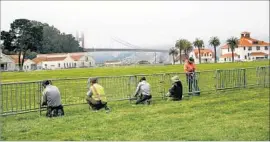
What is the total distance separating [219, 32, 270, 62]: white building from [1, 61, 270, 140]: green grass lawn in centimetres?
9217

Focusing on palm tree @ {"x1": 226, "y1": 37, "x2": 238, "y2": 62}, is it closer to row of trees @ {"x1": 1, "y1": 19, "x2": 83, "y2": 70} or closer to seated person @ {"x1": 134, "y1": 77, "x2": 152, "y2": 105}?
row of trees @ {"x1": 1, "y1": 19, "x2": 83, "y2": 70}

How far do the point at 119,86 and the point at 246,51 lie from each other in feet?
319

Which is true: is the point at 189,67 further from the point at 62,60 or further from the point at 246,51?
the point at 246,51

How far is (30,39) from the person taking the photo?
76.3m

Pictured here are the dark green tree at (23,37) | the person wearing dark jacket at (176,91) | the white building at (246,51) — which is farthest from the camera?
the white building at (246,51)

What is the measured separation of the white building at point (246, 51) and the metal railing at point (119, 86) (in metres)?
87.5

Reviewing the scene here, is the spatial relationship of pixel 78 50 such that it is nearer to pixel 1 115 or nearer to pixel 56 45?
pixel 56 45

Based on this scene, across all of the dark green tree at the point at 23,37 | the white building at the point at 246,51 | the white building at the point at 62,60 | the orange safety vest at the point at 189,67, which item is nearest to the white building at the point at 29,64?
the white building at the point at 62,60

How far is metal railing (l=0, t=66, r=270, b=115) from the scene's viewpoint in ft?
42.6

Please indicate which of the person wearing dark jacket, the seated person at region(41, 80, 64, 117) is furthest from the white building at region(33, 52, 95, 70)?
the seated person at region(41, 80, 64, 117)

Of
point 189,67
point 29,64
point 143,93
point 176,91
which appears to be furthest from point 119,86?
point 29,64

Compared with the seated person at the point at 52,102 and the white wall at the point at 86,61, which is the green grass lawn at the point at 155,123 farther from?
the white wall at the point at 86,61

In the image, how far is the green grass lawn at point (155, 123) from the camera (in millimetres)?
8750

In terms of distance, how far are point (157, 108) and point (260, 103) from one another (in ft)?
10.6
